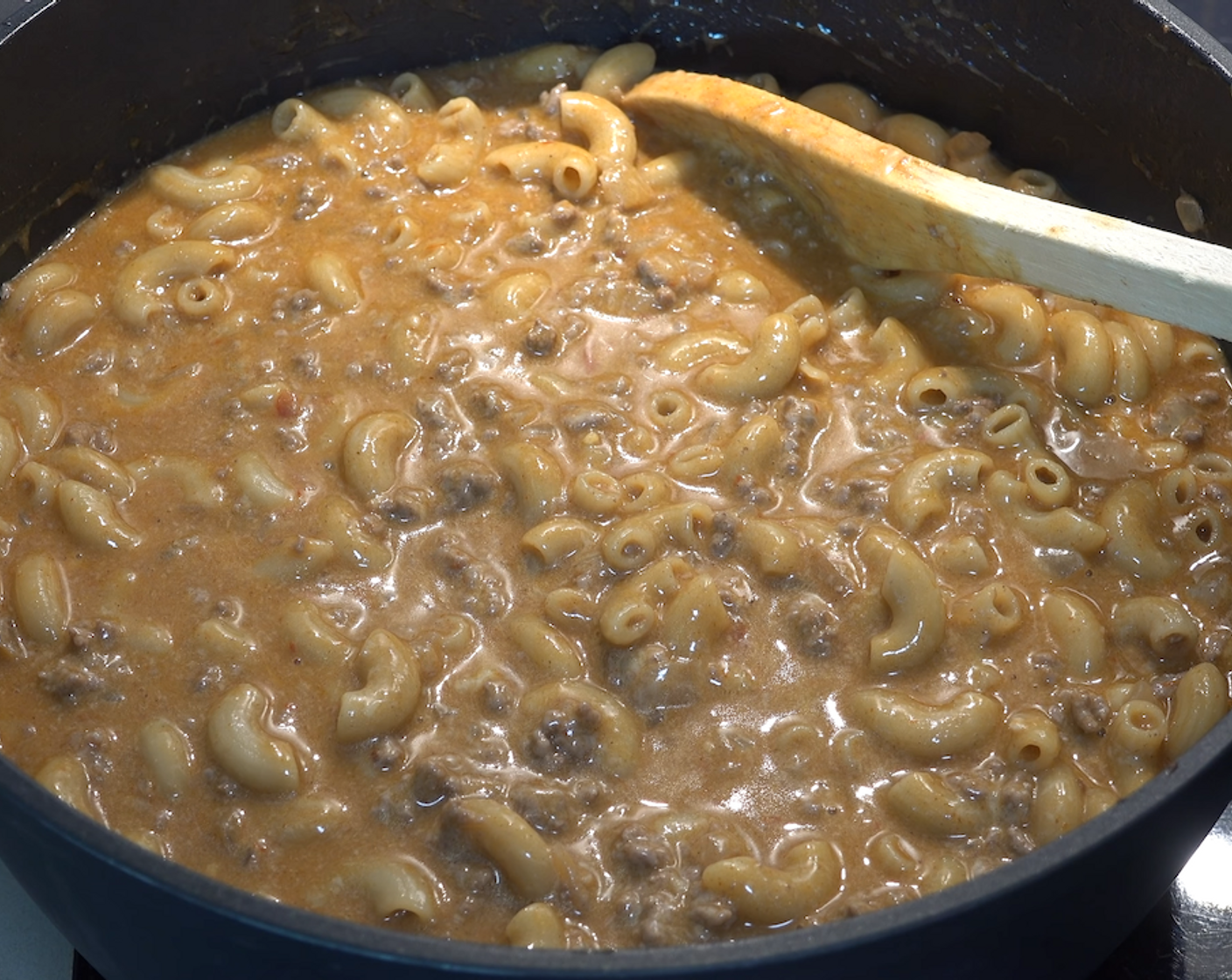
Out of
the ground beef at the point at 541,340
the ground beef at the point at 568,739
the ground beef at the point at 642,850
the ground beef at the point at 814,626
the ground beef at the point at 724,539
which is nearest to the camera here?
the ground beef at the point at 642,850

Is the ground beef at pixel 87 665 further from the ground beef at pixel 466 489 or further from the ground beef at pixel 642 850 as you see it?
the ground beef at pixel 642 850

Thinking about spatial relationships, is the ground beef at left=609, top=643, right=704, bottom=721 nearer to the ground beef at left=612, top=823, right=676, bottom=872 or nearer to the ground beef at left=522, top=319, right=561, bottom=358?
the ground beef at left=612, top=823, right=676, bottom=872

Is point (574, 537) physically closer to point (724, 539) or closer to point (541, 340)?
point (724, 539)

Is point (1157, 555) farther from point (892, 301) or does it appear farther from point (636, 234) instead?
point (636, 234)

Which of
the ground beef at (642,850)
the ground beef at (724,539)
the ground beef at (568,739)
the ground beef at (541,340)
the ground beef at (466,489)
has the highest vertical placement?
the ground beef at (541,340)

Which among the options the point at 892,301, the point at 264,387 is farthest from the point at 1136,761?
the point at 264,387

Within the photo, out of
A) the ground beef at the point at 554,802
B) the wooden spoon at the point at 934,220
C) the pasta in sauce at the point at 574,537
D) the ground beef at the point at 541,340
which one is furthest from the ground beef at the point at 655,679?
the wooden spoon at the point at 934,220
